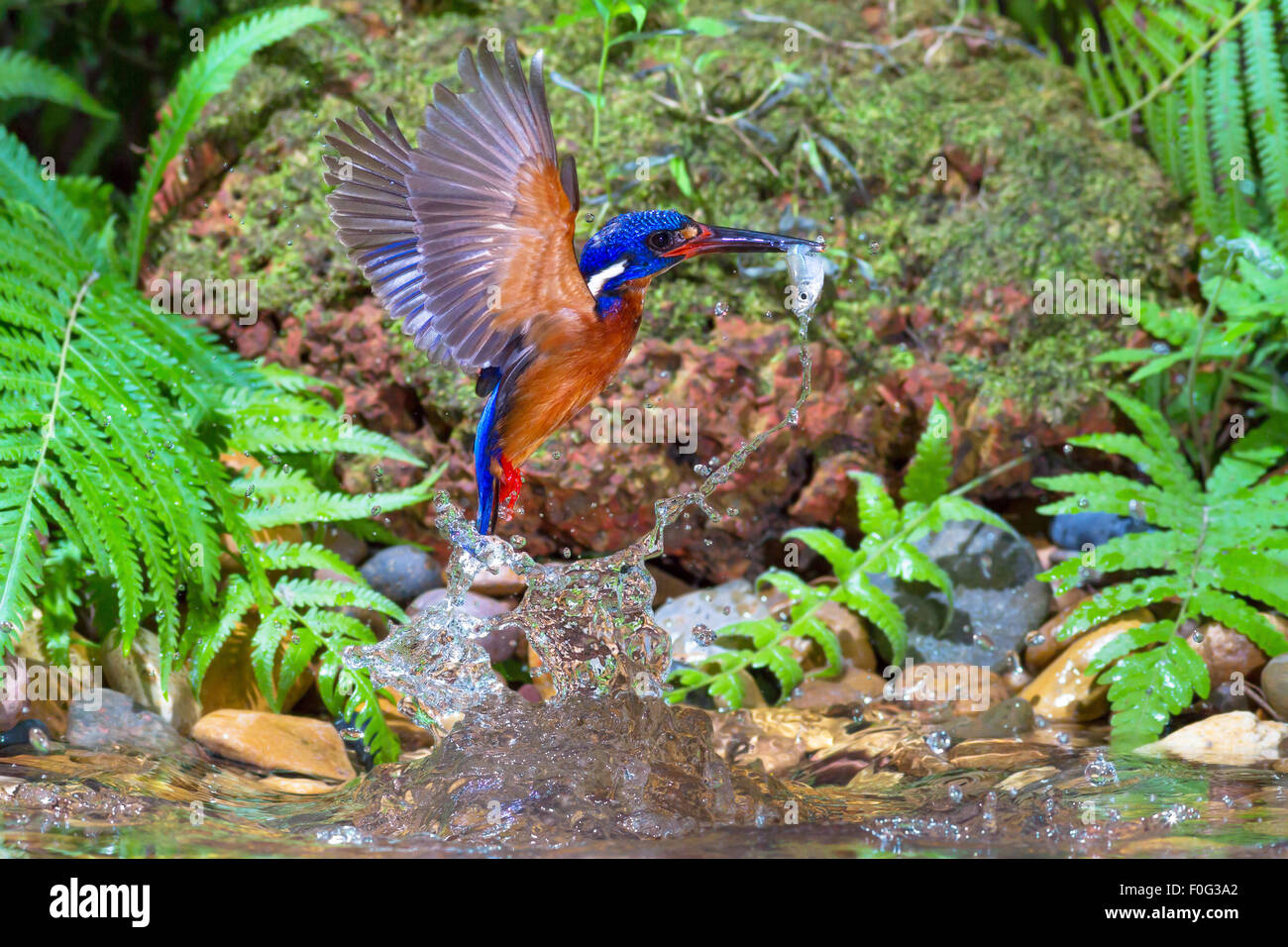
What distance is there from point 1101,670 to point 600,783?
5.80 ft

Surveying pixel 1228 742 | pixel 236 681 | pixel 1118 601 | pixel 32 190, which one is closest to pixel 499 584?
pixel 236 681

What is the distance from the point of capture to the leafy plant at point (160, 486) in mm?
2922

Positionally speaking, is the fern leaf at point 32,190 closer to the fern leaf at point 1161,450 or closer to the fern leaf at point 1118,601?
the fern leaf at point 1118,601

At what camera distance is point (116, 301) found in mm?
3480

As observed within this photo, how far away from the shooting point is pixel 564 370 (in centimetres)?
211

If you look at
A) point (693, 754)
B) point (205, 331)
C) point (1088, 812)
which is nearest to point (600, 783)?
point (693, 754)

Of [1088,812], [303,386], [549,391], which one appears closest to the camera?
[549,391]

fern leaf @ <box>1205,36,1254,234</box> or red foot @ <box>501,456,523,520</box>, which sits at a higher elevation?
fern leaf @ <box>1205,36,1254,234</box>

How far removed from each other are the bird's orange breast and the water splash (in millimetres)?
605

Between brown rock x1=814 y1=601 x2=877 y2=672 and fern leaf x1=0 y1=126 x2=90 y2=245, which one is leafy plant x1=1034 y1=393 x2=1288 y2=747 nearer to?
brown rock x1=814 y1=601 x2=877 y2=672

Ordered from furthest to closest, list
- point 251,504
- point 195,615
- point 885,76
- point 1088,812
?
1. point 885,76
2. point 251,504
3. point 195,615
4. point 1088,812

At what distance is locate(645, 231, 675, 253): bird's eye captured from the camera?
211cm

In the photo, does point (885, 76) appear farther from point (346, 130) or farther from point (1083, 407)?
point (346, 130)

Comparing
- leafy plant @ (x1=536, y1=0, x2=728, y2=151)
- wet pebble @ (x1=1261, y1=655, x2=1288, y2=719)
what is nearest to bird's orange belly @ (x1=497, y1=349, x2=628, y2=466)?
leafy plant @ (x1=536, y1=0, x2=728, y2=151)
